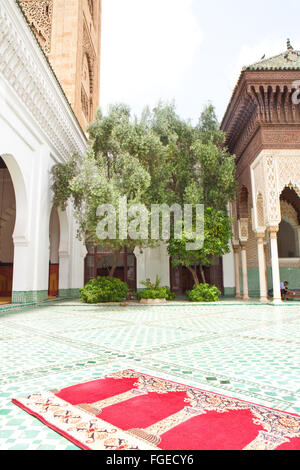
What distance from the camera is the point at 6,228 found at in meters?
9.17

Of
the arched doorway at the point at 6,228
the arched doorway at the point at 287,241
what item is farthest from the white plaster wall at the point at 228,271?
the arched doorway at the point at 6,228

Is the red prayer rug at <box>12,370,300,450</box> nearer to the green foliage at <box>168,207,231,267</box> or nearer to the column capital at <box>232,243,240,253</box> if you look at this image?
the green foliage at <box>168,207,231,267</box>

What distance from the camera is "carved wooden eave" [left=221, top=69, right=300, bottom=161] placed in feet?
22.3

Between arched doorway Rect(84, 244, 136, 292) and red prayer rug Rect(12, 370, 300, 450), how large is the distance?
841cm

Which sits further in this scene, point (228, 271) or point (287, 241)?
point (287, 241)

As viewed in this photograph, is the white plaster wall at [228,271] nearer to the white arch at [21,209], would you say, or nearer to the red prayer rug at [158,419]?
the white arch at [21,209]

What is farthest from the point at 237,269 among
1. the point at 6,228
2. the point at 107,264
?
the point at 6,228

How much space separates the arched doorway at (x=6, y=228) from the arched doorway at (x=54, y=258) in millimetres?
1055

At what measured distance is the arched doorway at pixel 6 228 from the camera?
8787 mm

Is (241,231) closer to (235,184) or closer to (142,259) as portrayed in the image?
(235,184)

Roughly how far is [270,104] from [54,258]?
687 centimetres

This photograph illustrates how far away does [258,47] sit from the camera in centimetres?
712

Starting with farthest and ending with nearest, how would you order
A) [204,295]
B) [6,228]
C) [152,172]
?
[6,228], [204,295], [152,172]

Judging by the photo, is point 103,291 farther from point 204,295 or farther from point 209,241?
point 209,241
